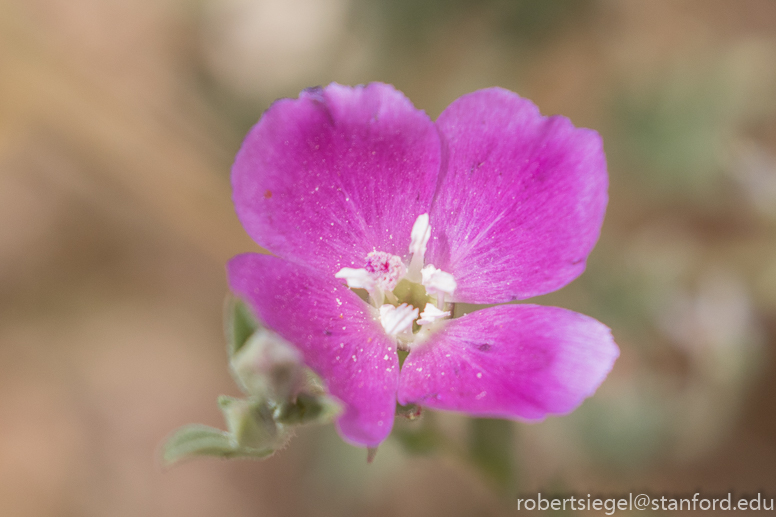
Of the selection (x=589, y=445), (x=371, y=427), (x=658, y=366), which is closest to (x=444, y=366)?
(x=371, y=427)

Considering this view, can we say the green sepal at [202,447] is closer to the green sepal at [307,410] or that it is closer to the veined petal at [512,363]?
the green sepal at [307,410]

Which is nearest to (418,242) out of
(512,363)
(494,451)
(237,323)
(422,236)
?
(422,236)

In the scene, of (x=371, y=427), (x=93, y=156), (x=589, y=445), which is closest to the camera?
(x=371, y=427)

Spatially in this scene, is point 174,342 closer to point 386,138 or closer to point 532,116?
point 386,138

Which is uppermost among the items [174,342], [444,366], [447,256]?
[174,342]

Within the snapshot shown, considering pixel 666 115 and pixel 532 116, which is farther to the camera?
pixel 666 115

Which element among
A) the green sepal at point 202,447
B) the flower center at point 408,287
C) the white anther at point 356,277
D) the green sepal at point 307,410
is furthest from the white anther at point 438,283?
the green sepal at point 202,447

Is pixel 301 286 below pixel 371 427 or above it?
above
